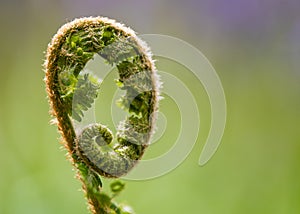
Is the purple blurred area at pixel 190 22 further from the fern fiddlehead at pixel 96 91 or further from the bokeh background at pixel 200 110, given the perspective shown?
the fern fiddlehead at pixel 96 91

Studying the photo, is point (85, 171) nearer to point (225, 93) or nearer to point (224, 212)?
point (224, 212)

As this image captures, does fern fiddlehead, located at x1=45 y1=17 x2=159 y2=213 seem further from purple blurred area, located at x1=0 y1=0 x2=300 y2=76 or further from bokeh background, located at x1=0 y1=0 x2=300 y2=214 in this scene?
purple blurred area, located at x1=0 y1=0 x2=300 y2=76

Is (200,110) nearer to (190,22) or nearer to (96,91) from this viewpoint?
(190,22)

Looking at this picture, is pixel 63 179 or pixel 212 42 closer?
pixel 63 179

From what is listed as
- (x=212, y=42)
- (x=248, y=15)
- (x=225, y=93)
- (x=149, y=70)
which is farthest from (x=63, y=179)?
(x=149, y=70)

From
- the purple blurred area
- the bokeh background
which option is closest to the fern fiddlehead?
the bokeh background
